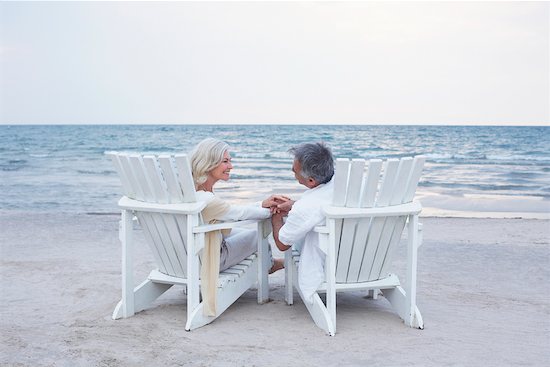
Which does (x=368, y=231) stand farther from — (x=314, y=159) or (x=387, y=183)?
(x=314, y=159)

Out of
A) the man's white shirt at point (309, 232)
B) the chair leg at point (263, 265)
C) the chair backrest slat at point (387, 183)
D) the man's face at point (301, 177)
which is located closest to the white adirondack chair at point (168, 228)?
the chair leg at point (263, 265)

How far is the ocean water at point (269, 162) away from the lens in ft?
47.7

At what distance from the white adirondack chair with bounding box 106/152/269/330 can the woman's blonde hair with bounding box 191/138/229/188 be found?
34cm

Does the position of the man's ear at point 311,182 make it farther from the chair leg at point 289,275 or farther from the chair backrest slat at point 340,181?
the chair leg at point 289,275

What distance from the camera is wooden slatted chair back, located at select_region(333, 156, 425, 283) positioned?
3900mm

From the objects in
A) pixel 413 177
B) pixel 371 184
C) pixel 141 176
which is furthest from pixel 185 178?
pixel 413 177

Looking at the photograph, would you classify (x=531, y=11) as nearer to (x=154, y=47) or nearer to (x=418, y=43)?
(x=418, y=43)

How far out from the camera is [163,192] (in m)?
4.11

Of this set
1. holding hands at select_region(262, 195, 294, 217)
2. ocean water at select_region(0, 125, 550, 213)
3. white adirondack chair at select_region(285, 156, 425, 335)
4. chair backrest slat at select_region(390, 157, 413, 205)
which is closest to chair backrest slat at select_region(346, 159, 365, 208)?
white adirondack chair at select_region(285, 156, 425, 335)

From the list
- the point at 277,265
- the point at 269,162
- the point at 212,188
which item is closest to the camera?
the point at 212,188

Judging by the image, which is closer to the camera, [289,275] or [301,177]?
[301,177]

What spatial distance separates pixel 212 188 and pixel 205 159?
8.8 inches

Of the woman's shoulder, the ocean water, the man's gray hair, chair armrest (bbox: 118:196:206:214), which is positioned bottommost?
the ocean water

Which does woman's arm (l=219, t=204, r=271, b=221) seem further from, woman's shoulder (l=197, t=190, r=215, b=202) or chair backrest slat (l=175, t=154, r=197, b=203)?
chair backrest slat (l=175, t=154, r=197, b=203)
